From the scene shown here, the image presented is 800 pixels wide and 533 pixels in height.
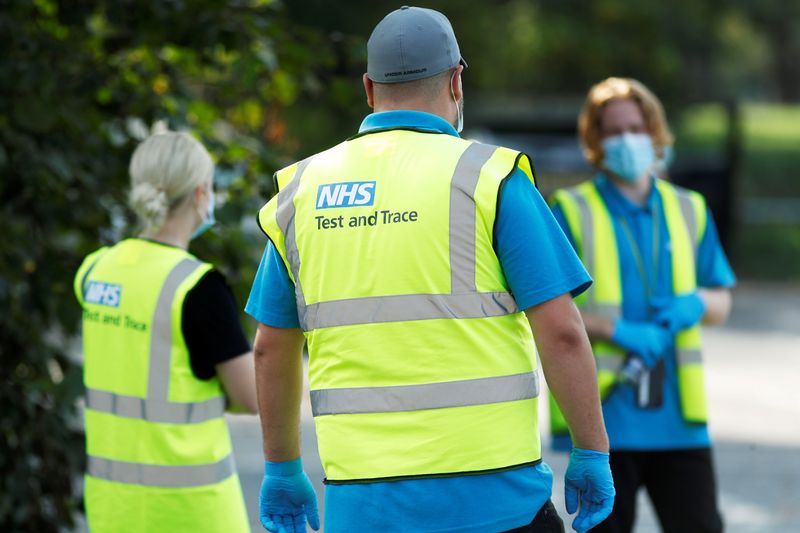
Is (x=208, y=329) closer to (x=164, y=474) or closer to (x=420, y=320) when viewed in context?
(x=164, y=474)

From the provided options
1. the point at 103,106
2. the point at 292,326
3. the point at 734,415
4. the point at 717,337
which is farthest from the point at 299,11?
the point at 292,326

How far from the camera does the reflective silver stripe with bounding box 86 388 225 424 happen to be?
11.6 feet

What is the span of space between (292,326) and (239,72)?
203 centimetres

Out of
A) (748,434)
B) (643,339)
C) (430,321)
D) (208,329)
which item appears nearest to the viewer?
(430,321)

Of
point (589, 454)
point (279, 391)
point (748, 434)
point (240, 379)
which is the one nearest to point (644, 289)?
point (240, 379)

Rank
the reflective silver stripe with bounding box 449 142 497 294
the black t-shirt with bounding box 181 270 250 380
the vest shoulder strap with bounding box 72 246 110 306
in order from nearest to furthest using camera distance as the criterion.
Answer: the reflective silver stripe with bounding box 449 142 497 294 < the black t-shirt with bounding box 181 270 250 380 < the vest shoulder strap with bounding box 72 246 110 306

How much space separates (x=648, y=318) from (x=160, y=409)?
180 centimetres

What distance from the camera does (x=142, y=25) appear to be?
5.00 metres

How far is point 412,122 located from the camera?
288 centimetres

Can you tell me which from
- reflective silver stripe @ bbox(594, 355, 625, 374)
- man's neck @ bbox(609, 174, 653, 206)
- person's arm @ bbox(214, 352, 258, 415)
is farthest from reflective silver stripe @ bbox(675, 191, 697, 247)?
person's arm @ bbox(214, 352, 258, 415)

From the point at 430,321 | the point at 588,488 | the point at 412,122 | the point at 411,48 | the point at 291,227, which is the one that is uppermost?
the point at 411,48

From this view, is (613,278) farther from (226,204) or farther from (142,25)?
(142,25)

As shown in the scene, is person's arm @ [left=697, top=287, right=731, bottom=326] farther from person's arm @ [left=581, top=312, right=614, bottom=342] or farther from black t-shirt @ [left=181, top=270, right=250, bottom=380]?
black t-shirt @ [left=181, top=270, right=250, bottom=380]

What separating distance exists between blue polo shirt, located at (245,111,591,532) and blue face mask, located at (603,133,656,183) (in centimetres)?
201
